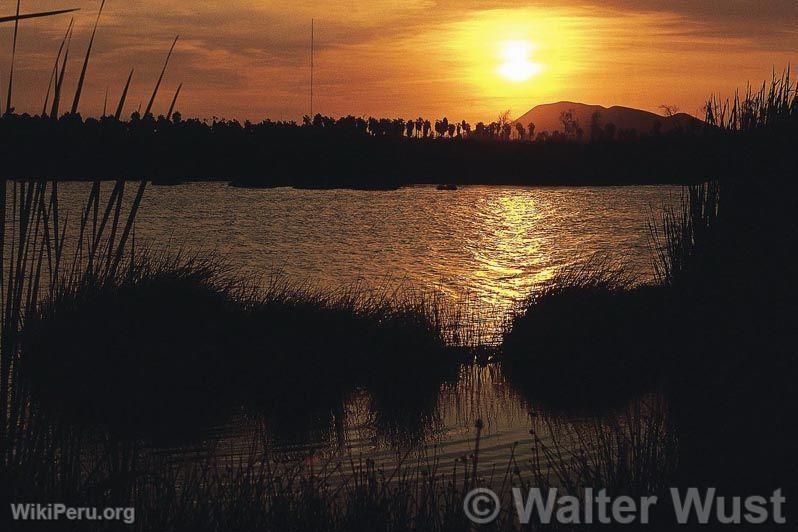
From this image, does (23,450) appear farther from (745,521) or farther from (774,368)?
(774,368)

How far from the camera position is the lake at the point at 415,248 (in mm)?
12531

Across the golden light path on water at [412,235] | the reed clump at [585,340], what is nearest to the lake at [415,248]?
the golden light path on water at [412,235]

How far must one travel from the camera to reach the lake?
12531 millimetres

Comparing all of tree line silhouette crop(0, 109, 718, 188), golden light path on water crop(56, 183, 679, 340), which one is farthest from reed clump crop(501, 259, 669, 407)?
tree line silhouette crop(0, 109, 718, 188)

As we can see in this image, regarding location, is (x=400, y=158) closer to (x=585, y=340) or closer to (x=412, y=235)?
(x=412, y=235)

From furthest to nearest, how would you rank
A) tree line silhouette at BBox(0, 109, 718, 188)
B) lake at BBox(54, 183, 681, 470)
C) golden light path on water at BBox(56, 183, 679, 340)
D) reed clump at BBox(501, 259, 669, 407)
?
tree line silhouette at BBox(0, 109, 718, 188)
golden light path on water at BBox(56, 183, 679, 340)
reed clump at BBox(501, 259, 669, 407)
lake at BBox(54, 183, 681, 470)

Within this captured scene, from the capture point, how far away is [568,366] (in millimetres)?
15805

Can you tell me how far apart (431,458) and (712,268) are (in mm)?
4402

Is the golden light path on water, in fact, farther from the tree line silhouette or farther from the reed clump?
the tree line silhouette

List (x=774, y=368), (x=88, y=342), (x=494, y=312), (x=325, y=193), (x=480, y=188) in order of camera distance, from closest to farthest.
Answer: (x=774, y=368) → (x=88, y=342) → (x=494, y=312) → (x=325, y=193) → (x=480, y=188)

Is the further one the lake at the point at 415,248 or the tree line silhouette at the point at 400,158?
the tree line silhouette at the point at 400,158

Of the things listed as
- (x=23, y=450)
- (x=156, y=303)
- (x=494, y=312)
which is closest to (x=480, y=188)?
(x=494, y=312)

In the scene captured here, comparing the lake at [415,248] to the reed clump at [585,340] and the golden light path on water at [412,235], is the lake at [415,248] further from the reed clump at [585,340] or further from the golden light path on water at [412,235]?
the reed clump at [585,340]

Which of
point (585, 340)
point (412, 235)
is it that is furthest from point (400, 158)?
point (585, 340)
